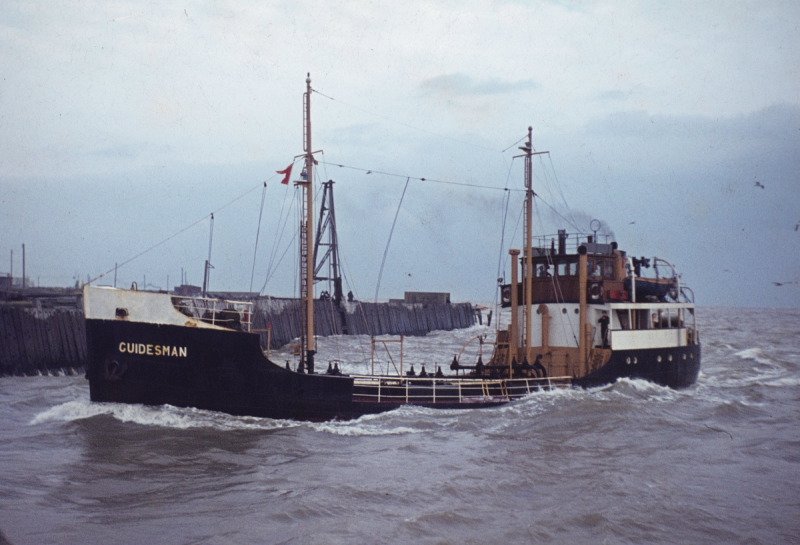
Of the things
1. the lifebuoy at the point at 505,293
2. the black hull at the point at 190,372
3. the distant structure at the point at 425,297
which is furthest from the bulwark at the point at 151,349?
the distant structure at the point at 425,297

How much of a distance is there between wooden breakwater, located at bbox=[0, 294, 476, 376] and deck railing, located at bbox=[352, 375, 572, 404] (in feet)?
11.1

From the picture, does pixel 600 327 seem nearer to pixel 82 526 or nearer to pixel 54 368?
pixel 82 526

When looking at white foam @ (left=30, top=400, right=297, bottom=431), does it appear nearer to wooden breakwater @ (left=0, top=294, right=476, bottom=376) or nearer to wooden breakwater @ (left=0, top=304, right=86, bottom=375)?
wooden breakwater @ (left=0, top=294, right=476, bottom=376)

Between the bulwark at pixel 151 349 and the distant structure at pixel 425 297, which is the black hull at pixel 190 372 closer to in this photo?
the bulwark at pixel 151 349

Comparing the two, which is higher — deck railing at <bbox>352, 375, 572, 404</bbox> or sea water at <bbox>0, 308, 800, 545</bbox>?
deck railing at <bbox>352, 375, 572, 404</bbox>

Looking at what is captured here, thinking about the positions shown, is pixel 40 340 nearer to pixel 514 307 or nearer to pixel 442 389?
pixel 442 389

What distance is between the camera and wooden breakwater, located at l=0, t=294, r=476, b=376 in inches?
1179

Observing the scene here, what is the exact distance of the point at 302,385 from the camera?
19203mm

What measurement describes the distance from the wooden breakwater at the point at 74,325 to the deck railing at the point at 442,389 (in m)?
3.38

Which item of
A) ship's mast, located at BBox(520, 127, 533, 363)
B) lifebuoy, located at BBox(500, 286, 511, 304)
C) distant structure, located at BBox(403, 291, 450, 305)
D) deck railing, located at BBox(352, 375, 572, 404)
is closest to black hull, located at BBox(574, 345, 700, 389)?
deck railing, located at BBox(352, 375, 572, 404)

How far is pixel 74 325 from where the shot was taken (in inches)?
1275

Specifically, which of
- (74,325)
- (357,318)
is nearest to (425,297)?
(357,318)

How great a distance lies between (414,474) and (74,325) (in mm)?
23497

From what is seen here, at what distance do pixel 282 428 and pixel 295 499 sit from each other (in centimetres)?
598
